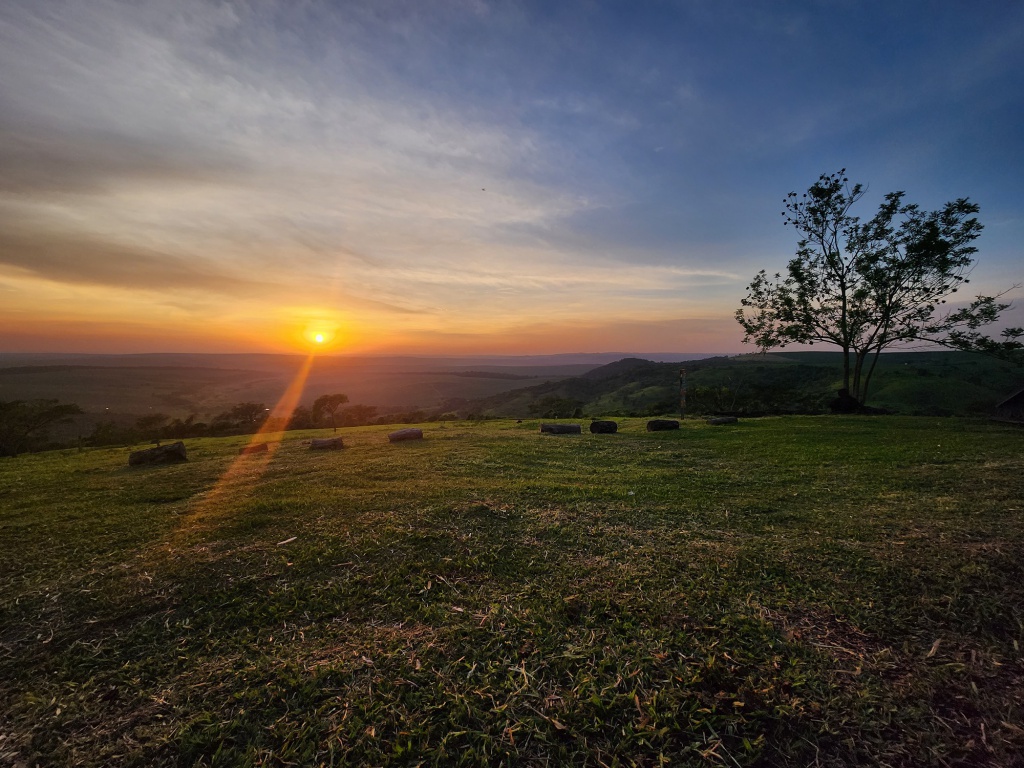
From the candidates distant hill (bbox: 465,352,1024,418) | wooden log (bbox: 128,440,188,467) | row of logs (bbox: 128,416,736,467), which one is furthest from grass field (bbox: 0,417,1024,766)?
distant hill (bbox: 465,352,1024,418)

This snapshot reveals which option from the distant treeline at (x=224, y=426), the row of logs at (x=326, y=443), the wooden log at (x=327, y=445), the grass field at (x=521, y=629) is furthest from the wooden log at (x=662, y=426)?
the distant treeline at (x=224, y=426)

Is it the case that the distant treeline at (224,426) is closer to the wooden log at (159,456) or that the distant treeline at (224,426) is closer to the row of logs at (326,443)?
the row of logs at (326,443)

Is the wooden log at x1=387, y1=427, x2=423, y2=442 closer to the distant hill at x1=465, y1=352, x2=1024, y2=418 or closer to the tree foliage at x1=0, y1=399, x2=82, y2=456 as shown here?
the distant hill at x1=465, y1=352, x2=1024, y2=418

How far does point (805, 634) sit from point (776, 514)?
3070 millimetres

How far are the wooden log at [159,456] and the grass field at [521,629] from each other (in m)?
4.63

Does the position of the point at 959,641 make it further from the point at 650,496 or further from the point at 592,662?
the point at 650,496

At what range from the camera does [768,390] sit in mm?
44281

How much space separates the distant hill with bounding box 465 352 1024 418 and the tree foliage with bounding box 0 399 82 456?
31893 millimetres

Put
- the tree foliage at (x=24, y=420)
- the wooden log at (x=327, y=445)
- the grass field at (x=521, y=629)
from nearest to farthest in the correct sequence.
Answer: the grass field at (x=521, y=629) → the wooden log at (x=327, y=445) → the tree foliage at (x=24, y=420)

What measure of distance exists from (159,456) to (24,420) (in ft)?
72.5

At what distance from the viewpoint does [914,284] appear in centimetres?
2550

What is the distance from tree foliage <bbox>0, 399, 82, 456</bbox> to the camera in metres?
22.6

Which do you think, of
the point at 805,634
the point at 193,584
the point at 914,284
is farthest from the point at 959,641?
the point at 914,284

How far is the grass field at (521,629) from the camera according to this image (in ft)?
7.46
